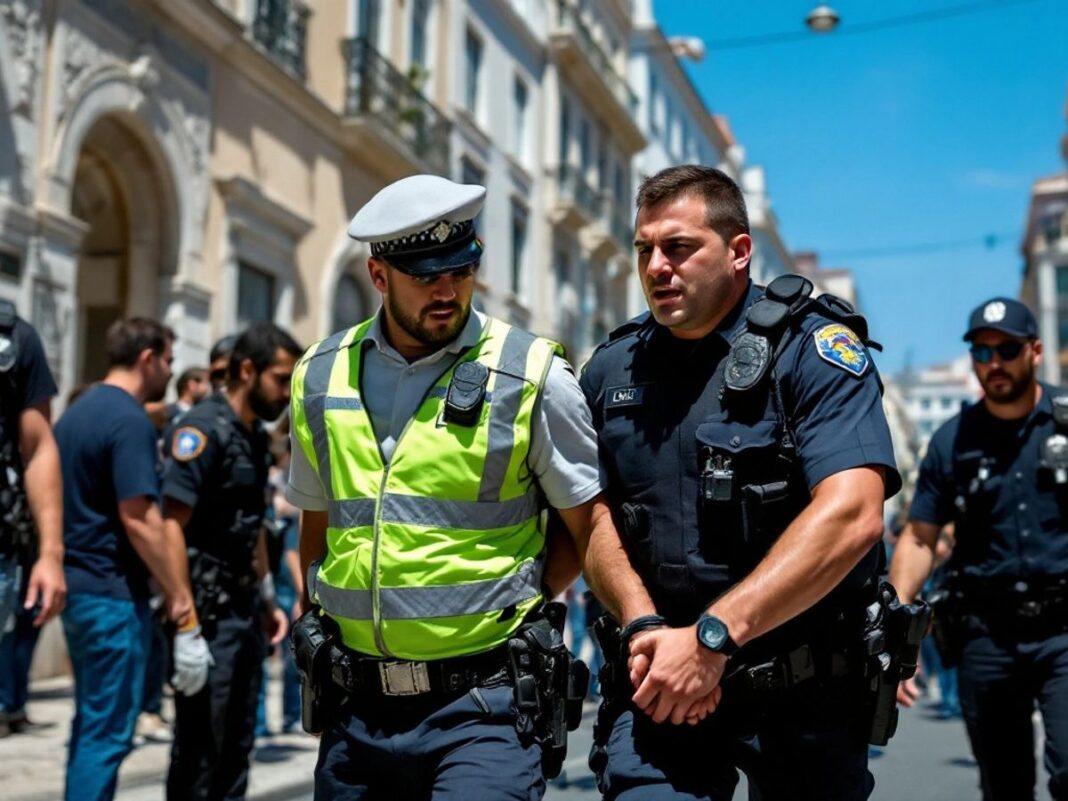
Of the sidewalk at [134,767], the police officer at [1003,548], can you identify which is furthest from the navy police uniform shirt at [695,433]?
the sidewalk at [134,767]

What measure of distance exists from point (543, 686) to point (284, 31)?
14048 mm

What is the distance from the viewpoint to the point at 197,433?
5.20m

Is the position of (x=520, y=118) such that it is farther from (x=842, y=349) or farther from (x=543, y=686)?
(x=543, y=686)

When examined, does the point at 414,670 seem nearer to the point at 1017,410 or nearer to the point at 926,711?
the point at 1017,410

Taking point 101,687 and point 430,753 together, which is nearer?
point 430,753

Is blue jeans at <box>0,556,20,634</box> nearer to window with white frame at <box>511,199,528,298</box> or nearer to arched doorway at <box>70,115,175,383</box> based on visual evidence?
arched doorway at <box>70,115,175,383</box>

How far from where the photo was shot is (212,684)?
203 inches

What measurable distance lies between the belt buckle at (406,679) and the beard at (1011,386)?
2860 millimetres

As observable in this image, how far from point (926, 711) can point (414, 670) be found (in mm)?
10368

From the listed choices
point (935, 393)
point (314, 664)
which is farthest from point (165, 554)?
point (935, 393)

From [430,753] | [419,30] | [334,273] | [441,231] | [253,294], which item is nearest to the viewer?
[430,753]

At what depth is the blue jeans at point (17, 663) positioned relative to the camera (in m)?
7.75

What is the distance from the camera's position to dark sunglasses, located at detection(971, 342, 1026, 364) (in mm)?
5125

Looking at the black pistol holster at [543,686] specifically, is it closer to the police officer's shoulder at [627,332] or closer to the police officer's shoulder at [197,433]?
the police officer's shoulder at [627,332]
